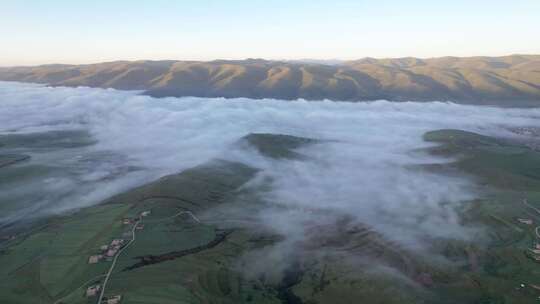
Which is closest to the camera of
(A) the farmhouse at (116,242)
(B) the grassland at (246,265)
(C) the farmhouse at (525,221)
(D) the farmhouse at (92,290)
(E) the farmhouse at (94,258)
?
(D) the farmhouse at (92,290)

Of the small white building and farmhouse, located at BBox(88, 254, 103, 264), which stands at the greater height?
farmhouse, located at BBox(88, 254, 103, 264)

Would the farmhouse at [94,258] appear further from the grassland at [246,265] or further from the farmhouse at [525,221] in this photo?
the farmhouse at [525,221]

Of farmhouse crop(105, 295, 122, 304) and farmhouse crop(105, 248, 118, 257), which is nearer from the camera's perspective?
farmhouse crop(105, 295, 122, 304)

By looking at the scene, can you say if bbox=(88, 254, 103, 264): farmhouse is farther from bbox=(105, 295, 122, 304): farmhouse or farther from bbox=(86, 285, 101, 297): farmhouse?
bbox=(105, 295, 122, 304): farmhouse

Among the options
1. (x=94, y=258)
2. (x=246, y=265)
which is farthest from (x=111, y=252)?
(x=246, y=265)

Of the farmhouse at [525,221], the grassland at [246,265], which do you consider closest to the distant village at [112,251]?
the grassland at [246,265]

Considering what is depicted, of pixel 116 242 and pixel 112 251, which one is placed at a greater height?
pixel 116 242

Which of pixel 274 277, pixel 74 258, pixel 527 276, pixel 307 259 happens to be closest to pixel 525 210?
pixel 527 276

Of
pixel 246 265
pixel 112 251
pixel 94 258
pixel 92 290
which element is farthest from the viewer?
pixel 112 251

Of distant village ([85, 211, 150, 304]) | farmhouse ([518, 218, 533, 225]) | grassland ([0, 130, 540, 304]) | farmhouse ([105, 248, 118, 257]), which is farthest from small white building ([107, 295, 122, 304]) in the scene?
farmhouse ([518, 218, 533, 225])

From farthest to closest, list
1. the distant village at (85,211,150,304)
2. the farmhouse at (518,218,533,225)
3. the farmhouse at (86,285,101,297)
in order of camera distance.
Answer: the farmhouse at (518,218,533,225)
the farmhouse at (86,285,101,297)
the distant village at (85,211,150,304)

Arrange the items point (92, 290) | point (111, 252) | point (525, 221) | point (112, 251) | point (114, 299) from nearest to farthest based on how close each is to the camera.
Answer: point (114, 299) → point (92, 290) → point (111, 252) → point (112, 251) → point (525, 221)

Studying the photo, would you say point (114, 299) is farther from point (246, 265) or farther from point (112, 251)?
point (246, 265)
